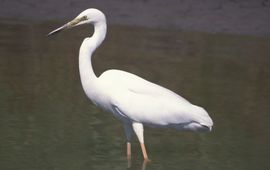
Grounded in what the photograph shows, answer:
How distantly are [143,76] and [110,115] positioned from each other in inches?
93.9

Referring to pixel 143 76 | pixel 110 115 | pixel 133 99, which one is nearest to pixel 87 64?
pixel 133 99

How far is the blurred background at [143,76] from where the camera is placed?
874 cm

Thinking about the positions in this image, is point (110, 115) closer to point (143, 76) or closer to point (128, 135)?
point (128, 135)

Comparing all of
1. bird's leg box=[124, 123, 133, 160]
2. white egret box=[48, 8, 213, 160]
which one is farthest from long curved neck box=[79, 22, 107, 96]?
bird's leg box=[124, 123, 133, 160]

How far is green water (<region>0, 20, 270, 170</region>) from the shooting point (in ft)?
28.3

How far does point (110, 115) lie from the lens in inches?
408

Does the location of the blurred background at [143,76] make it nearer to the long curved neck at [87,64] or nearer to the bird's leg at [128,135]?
the bird's leg at [128,135]

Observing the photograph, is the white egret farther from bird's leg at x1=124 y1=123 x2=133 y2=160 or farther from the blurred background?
the blurred background

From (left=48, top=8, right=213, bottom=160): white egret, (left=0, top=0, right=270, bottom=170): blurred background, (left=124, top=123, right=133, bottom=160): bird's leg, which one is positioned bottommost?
(left=0, top=0, right=270, bottom=170): blurred background

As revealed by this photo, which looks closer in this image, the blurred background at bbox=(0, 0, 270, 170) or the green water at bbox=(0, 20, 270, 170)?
the green water at bbox=(0, 20, 270, 170)

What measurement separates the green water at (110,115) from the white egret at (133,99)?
405mm

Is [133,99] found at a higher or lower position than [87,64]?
lower

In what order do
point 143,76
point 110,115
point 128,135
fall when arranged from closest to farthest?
1. point 128,135
2. point 110,115
3. point 143,76

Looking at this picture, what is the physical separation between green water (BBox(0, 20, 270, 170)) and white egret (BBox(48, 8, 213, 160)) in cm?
40
